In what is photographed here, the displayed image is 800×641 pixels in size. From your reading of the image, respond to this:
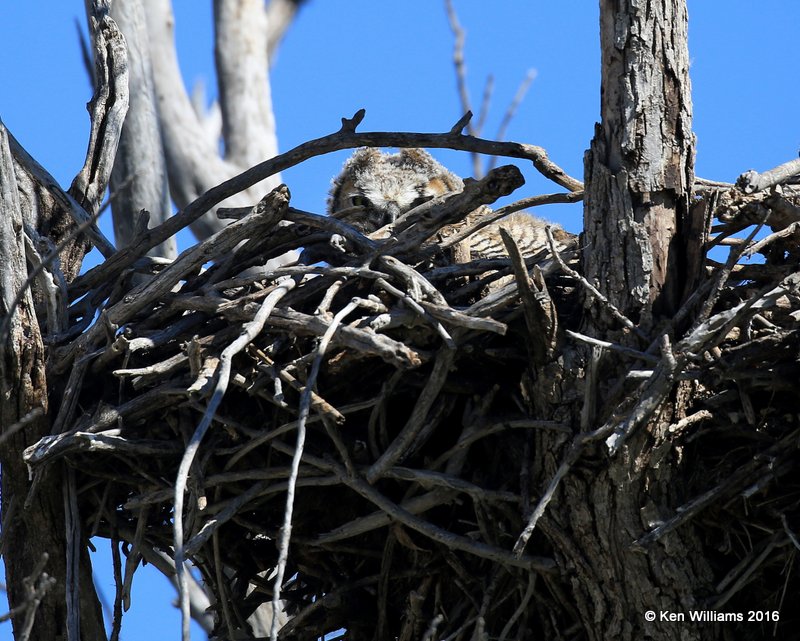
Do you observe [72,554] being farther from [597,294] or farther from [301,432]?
[597,294]

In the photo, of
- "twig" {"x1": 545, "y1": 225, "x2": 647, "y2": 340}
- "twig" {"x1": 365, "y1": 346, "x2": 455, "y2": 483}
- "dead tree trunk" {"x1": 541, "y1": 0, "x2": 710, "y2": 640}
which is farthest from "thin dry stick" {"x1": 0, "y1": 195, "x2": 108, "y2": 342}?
"dead tree trunk" {"x1": 541, "y1": 0, "x2": 710, "y2": 640}

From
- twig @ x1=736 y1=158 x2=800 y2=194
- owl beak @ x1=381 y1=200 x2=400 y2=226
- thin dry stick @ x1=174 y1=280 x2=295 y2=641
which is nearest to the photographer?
thin dry stick @ x1=174 y1=280 x2=295 y2=641

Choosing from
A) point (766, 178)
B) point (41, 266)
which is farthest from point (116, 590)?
point (766, 178)

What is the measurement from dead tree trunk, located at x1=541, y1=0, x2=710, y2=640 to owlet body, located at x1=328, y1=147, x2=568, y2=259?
1346 millimetres

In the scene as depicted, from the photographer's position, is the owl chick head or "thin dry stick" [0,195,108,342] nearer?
"thin dry stick" [0,195,108,342]

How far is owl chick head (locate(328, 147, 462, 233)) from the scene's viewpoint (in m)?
4.77

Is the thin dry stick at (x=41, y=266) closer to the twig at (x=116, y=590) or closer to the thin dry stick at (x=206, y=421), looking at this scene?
the thin dry stick at (x=206, y=421)

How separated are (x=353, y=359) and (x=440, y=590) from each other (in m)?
0.71

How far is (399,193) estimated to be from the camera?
4859mm

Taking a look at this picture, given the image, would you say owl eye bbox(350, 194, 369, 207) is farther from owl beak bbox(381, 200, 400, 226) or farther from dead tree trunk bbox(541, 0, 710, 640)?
dead tree trunk bbox(541, 0, 710, 640)

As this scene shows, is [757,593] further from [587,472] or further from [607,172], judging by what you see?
[607,172]

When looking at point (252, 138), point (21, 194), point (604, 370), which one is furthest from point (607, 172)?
point (252, 138)

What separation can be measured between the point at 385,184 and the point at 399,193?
111 millimetres

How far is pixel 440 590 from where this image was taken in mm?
3207
